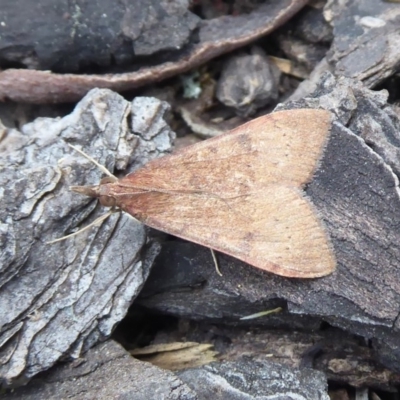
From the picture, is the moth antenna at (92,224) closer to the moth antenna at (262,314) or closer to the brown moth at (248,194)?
the brown moth at (248,194)

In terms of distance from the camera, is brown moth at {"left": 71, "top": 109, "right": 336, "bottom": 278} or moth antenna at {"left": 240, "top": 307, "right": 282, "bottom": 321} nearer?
brown moth at {"left": 71, "top": 109, "right": 336, "bottom": 278}

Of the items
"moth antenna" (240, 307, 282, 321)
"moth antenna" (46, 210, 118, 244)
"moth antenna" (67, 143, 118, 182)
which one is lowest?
"moth antenna" (240, 307, 282, 321)

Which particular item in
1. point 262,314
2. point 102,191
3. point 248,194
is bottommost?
point 262,314

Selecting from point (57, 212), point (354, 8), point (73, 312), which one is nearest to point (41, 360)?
point (73, 312)

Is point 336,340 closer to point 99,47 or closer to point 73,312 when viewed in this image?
point 73,312

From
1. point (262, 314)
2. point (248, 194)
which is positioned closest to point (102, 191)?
point (248, 194)

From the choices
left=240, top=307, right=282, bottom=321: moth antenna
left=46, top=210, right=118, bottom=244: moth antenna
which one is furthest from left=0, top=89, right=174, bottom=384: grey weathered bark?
left=240, top=307, right=282, bottom=321: moth antenna

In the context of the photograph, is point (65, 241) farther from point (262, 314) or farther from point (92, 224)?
point (262, 314)

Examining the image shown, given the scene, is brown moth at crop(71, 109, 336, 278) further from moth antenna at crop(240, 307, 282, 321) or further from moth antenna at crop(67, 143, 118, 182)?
moth antenna at crop(240, 307, 282, 321)

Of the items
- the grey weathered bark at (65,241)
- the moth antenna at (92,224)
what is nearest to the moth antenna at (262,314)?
the grey weathered bark at (65,241)
